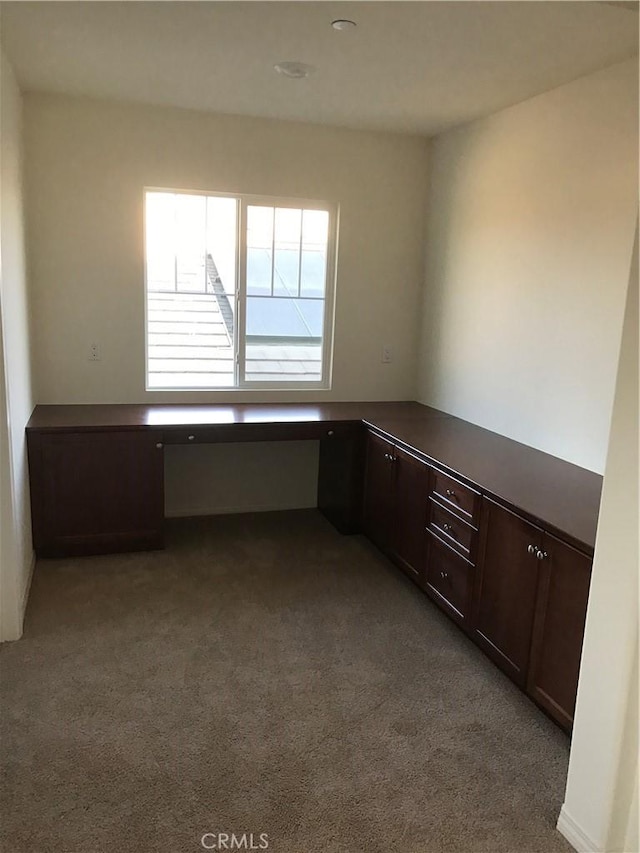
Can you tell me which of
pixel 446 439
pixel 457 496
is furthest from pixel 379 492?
pixel 457 496

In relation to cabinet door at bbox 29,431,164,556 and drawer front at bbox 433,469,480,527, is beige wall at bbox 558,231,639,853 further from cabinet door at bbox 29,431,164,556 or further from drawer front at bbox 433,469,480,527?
cabinet door at bbox 29,431,164,556

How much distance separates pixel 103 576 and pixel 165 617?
1.91 feet

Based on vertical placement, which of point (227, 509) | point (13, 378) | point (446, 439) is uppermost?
point (13, 378)

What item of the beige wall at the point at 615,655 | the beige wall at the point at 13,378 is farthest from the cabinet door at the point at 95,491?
the beige wall at the point at 615,655

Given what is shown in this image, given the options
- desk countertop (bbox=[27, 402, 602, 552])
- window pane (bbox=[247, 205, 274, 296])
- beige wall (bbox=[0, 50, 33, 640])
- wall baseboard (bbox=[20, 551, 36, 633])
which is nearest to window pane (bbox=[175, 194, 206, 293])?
window pane (bbox=[247, 205, 274, 296])

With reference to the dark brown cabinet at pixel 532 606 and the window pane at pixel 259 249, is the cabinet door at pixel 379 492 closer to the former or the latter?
the dark brown cabinet at pixel 532 606

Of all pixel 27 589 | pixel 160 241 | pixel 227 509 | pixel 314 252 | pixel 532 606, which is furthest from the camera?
pixel 227 509

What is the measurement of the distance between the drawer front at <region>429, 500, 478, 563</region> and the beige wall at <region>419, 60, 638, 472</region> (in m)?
0.66

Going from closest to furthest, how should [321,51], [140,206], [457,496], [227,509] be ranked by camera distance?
[321,51], [457,496], [140,206], [227,509]

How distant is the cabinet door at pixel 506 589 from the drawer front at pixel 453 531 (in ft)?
0.29

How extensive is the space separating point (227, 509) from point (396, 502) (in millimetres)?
1369

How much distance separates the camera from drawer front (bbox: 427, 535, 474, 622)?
290 cm

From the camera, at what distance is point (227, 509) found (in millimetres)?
4469

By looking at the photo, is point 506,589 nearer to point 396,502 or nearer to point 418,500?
point 418,500
